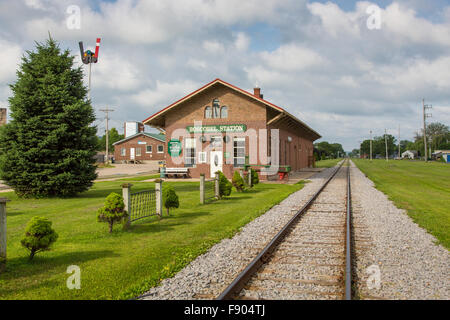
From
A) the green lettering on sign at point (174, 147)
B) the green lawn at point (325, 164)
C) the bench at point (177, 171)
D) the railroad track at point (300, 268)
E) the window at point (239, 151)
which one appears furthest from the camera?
the green lawn at point (325, 164)

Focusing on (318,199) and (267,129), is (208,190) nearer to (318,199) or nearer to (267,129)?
(318,199)

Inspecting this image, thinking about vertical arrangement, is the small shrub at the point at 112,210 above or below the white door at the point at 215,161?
below

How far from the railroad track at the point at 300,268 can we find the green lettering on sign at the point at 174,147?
19441 mm

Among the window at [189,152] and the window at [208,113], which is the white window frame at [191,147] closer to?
the window at [189,152]

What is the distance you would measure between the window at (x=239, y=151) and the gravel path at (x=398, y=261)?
52.6 feet

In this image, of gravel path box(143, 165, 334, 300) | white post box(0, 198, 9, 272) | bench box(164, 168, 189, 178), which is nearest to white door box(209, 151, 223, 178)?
bench box(164, 168, 189, 178)

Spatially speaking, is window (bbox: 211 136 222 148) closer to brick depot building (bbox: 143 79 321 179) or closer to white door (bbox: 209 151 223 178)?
brick depot building (bbox: 143 79 321 179)

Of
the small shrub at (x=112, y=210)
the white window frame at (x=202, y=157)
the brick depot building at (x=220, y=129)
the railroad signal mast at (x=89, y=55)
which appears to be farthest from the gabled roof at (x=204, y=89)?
the small shrub at (x=112, y=210)

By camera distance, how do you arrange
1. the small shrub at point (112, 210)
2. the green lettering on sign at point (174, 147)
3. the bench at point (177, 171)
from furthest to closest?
the green lettering on sign at point (174, 147) → the bench at point (177, 171) → the small shrub at point (112, 210)

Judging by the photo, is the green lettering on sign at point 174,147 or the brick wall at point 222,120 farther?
the green lettering on sign at point 174,147

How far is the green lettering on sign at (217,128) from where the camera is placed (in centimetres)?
2594

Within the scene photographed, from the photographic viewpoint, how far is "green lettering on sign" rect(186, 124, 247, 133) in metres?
25.9

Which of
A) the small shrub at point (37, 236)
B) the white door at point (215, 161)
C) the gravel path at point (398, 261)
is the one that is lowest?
the gravel path at point (398, 261)
